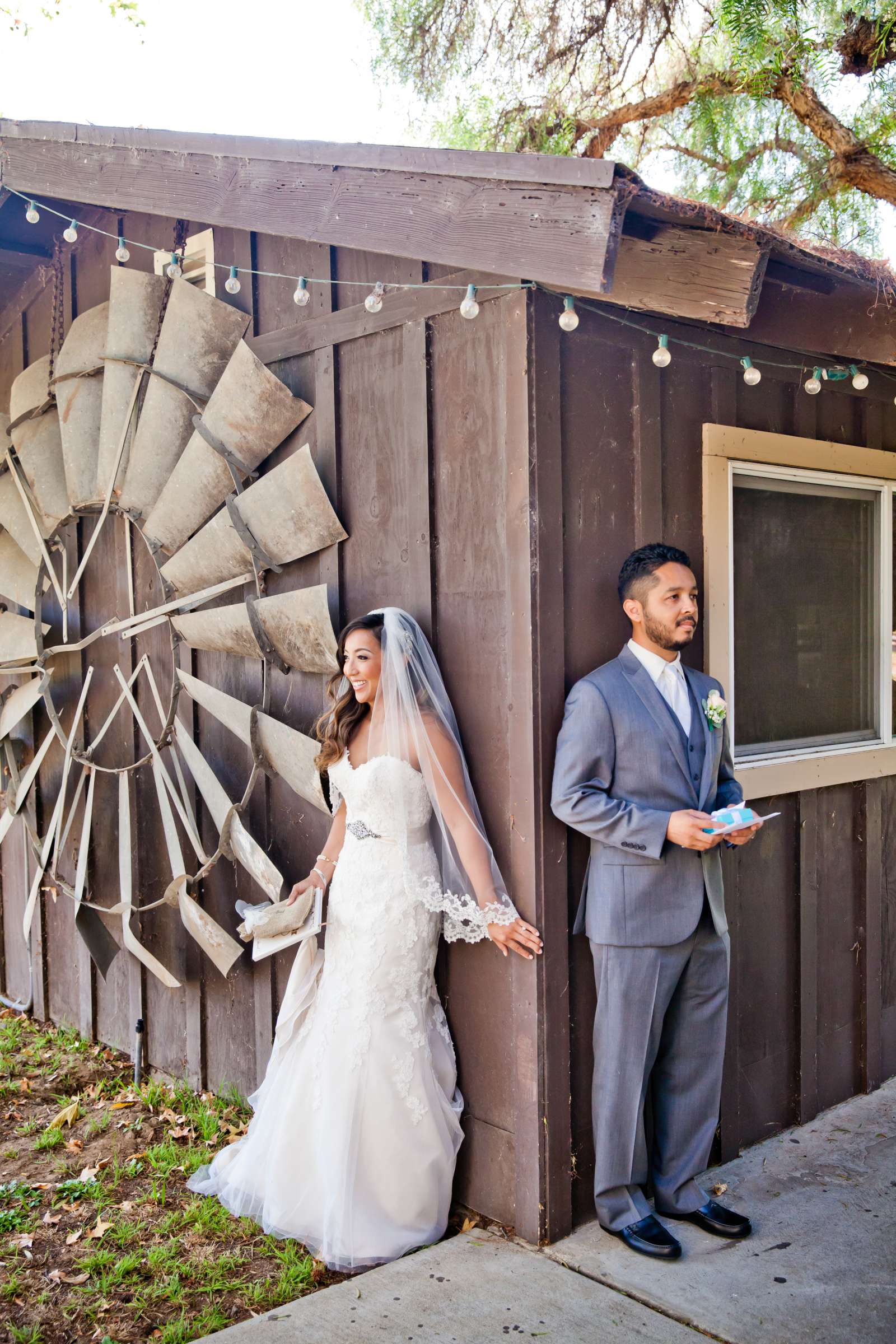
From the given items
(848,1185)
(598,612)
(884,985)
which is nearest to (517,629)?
(598,612)

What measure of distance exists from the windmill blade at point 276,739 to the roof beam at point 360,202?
153cm

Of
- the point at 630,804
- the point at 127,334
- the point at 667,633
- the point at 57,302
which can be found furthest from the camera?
the point at 57,302

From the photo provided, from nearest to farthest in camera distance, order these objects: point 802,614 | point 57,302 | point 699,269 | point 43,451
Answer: point 699,269 < point 802,614 < point 43,451 < point 57,302

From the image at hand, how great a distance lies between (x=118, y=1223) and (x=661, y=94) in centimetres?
819

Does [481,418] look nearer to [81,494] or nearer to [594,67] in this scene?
[81,494]

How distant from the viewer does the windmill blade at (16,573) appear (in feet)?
16.0

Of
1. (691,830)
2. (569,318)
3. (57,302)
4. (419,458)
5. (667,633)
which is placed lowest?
(691,830)

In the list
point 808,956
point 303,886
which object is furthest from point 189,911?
point 808,956

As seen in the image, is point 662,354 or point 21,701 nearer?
point 662,354

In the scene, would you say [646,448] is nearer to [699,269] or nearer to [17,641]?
[699,269]

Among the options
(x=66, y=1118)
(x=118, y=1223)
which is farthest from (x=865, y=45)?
(x=118, y=1223)

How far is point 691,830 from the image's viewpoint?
2883 millimetres

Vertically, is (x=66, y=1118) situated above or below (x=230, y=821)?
below

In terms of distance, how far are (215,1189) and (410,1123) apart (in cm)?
85
